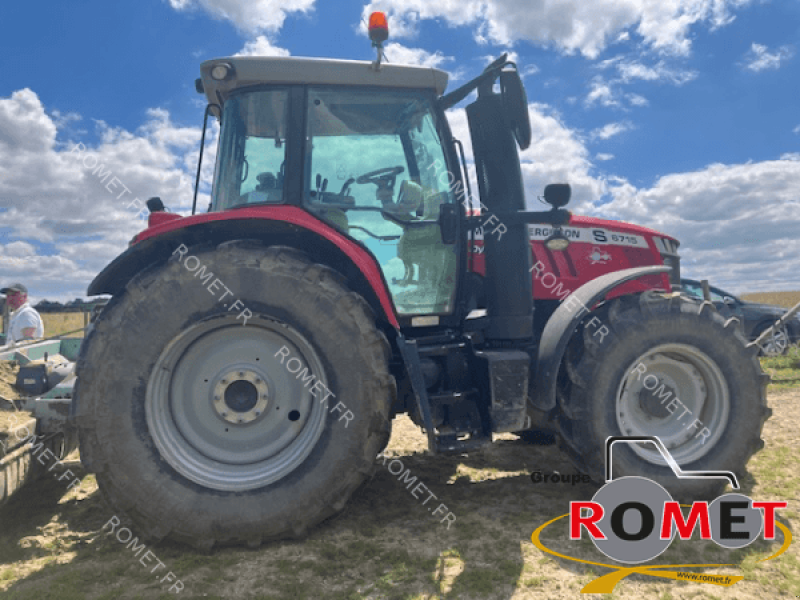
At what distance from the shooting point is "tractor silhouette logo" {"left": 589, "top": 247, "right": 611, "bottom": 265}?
4.23 m

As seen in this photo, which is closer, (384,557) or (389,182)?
(384,557)

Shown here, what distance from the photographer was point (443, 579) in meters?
2.40

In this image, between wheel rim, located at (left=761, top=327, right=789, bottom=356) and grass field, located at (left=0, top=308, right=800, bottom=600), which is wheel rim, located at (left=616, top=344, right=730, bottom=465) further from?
wheel rim, located at (left=761, top=327, right=789, bottom=356)

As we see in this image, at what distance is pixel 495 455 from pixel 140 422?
267cm

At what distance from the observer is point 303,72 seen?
323 centimetres

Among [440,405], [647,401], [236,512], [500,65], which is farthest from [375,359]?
[500,65]

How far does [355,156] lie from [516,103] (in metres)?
1.00

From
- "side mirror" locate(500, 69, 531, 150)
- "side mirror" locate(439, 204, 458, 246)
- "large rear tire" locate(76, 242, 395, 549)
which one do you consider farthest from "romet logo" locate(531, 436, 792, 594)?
"side mirror" locate(500, 69, 531, 150)

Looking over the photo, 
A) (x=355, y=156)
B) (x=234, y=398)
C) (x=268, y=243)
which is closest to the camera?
(x=234, y=398)

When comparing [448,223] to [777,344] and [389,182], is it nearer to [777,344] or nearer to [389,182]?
[389,182]

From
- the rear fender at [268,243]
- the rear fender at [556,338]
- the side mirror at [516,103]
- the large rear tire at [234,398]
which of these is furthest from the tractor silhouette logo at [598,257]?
the large rear tire at [234,398]

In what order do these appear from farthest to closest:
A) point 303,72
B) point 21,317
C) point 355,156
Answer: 1. point 21,317
2. point 355,156
3. point 303,72

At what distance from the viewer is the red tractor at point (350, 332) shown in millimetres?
2725

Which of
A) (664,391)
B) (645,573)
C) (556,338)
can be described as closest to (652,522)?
(645,573)
